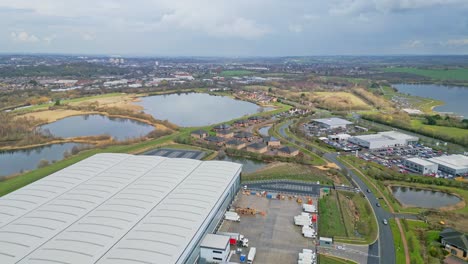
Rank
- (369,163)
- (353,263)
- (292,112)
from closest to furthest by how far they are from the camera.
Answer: (353,263)
(369,163)
(292,112)

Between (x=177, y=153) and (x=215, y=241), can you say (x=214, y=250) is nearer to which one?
(x=215, y=241)

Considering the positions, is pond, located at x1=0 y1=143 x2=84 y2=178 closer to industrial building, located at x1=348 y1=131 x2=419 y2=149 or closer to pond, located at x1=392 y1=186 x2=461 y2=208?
pond, located at x1=392 y1=186 x2=461 y2=208

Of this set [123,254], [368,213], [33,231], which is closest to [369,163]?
[368,213]

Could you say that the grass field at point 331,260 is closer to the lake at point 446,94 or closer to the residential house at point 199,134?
the residential house at point 199,134

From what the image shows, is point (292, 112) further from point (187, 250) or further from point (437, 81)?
point (437, 81)

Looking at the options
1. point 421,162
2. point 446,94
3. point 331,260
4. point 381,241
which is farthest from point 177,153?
point 446,94
